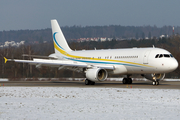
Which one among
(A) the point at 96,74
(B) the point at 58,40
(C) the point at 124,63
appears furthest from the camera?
(B) the point at 58,40

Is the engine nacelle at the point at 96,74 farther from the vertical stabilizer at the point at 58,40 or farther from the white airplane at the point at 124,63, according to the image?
the vertical stabilizer at the point at 58,40

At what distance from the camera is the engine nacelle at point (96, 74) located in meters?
31.0

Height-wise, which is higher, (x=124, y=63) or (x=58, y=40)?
(x=58, y=40)

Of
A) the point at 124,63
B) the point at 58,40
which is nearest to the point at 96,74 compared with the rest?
the point at 124,63

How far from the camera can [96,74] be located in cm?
3086

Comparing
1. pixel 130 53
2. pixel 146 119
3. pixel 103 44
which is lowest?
pixel 146 119

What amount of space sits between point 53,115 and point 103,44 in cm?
13727

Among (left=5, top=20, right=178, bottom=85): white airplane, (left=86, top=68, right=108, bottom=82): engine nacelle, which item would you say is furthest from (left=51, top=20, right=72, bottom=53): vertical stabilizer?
(left=86, top=68, right=108, bottom=82): engine nacelle

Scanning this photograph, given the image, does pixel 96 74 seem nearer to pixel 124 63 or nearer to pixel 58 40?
pixel 124 63

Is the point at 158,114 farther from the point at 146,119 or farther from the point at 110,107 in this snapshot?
the point at 110,107

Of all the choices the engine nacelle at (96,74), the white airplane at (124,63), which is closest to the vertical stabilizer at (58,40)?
the white airplane at (124,63)

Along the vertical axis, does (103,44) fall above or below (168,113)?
above

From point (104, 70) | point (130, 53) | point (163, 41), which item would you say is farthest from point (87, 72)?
point (163, 41)

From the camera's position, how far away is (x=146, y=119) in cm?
1137
